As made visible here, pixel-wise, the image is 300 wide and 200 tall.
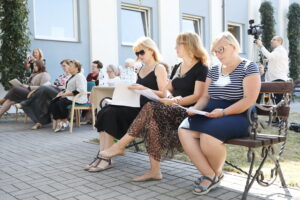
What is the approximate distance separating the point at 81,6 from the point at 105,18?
833 millimetres

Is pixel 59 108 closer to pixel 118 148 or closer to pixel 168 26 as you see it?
pixel 118 148

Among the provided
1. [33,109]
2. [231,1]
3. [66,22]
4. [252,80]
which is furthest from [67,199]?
[231,1]

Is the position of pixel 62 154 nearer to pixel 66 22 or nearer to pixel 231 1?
pixel 66 22

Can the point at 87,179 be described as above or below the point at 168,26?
below

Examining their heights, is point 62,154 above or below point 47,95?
below

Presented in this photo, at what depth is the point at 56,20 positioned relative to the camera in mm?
10203

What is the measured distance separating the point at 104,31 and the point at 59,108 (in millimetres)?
4614

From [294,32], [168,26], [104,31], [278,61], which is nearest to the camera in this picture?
[278,61]

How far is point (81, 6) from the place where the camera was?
10.4m

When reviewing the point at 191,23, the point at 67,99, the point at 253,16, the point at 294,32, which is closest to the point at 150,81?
the point at 67,99

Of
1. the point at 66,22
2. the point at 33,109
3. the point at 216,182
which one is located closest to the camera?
the point at 216,182

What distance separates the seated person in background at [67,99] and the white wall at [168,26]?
236 inches

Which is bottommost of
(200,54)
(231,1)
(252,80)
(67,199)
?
(67,199)

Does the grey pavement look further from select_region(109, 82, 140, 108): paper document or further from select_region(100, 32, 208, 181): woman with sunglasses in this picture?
select_region(109, 82, 140, 108): paper document
